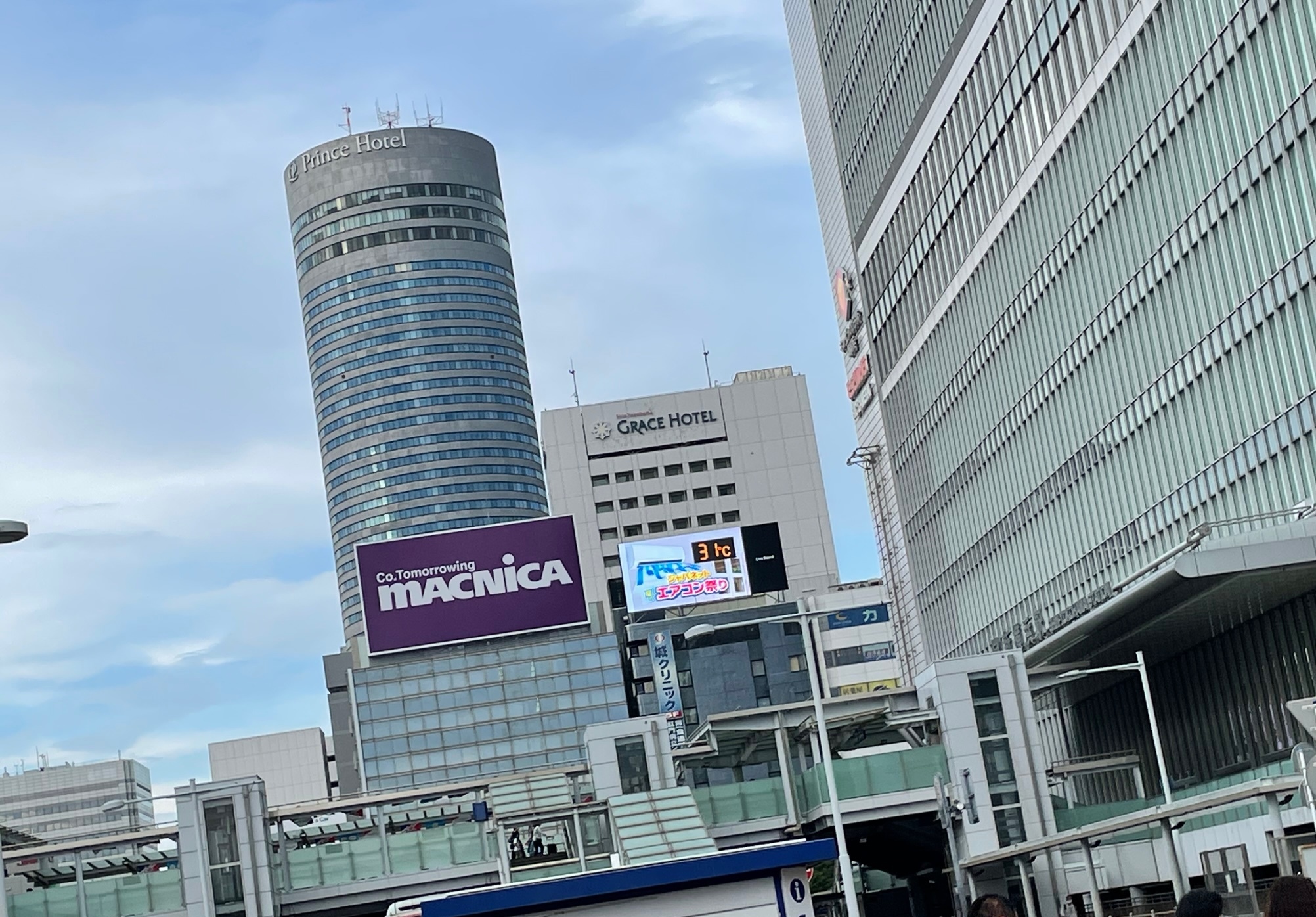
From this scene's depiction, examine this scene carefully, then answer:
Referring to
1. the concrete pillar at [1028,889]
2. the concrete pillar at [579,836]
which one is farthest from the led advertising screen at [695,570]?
the concrete pillar at [1028,889]

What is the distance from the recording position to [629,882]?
730 inches

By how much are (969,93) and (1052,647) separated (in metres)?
25.7

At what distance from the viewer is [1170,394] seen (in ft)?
211

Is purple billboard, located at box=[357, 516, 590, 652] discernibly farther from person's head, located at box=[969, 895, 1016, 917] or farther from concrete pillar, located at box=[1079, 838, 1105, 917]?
person's head, located at box=[969, 895, 1016, 917]

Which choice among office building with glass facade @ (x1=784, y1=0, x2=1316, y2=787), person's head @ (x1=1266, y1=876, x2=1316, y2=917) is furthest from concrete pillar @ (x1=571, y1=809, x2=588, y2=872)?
person's head @ (x1=1266, y1=876, x2=1316, y2=917)

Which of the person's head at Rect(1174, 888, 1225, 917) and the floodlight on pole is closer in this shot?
the person's head at Rect(1174, 888, 1225, 917)

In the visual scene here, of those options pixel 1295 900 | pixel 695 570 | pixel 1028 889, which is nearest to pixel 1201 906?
pixel 1295 900

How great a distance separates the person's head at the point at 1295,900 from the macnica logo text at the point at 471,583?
124m

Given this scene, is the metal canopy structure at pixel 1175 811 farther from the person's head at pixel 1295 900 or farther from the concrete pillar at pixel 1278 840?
the person's head at pixel 1295 900

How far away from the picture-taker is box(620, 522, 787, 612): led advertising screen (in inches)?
5871

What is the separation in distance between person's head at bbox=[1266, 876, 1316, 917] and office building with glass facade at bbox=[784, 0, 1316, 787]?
38.6 m

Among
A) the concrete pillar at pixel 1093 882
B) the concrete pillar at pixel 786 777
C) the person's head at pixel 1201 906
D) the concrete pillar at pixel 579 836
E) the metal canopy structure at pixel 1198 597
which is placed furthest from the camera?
the concrete pillar at pixel 786 777

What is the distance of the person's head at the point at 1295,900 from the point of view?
40.5 feet

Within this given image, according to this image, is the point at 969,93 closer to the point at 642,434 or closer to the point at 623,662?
the point at 623,662
